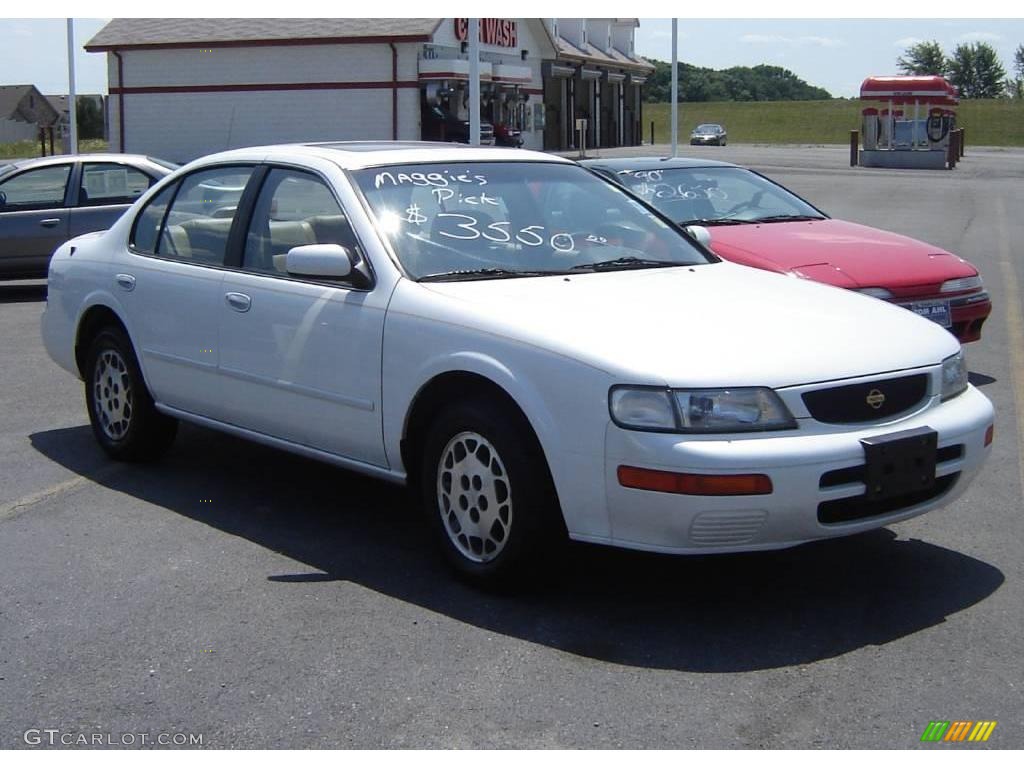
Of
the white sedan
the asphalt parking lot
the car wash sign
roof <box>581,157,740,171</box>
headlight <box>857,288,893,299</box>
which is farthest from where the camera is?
the car wash sign

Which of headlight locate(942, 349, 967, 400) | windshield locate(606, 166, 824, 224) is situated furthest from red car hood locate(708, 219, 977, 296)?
headlight locate(942, 349, 967, 400)

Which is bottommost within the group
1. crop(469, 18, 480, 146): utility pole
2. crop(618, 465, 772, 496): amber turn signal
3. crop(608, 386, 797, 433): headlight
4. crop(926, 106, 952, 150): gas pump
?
crop(618, 465, 772, 496): amber turn signal

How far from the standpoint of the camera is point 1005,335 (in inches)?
421

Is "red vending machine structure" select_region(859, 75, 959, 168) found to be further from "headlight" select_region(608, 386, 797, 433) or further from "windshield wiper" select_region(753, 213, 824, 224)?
"headlight" select_region(608, 386, 797, 433)

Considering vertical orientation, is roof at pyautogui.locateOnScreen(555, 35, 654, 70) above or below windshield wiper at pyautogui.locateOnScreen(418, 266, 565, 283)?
above

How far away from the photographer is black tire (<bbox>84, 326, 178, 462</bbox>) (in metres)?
6.64

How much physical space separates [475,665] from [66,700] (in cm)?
122

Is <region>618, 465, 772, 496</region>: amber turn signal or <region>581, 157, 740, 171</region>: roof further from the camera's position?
<region>581, 157, 740, 171</region>: roof

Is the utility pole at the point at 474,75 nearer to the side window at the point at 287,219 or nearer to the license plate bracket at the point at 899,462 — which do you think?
the side window at the point at 287,219

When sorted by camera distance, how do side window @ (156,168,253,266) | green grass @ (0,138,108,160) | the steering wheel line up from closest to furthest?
side window @ (156,168,253,266) < the steering wheel < green grass @ (0,138,108,160)

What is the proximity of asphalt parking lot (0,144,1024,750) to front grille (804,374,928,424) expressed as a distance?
0.70 m

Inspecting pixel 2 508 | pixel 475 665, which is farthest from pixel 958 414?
pixel 2 508

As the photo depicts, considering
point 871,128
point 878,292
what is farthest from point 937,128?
point 878,292

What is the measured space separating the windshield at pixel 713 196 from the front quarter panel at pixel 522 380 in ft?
16.1
